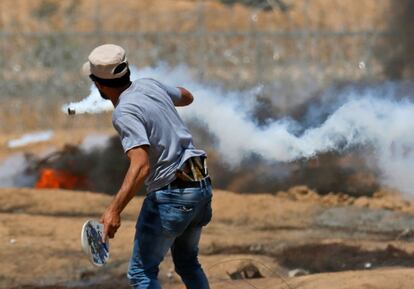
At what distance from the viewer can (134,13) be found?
21391mm

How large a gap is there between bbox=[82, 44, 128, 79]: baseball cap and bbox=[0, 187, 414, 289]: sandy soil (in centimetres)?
220

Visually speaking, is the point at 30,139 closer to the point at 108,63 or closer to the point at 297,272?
the point at 297,272

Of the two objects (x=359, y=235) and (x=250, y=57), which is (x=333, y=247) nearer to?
(x=359, y=235)

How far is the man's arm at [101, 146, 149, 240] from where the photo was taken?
5242 millimetres

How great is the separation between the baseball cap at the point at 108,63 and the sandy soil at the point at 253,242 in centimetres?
220

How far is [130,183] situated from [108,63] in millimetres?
654

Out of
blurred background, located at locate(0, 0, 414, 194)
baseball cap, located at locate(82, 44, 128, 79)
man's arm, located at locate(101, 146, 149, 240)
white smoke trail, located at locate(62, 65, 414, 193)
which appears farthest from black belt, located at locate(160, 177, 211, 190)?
blurred background, located at locate(0, 0, 414, 194)

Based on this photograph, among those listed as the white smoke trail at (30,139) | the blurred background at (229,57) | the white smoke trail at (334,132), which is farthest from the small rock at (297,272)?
the white smoke trail at (30,139)

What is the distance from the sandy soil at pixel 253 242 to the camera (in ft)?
25.8

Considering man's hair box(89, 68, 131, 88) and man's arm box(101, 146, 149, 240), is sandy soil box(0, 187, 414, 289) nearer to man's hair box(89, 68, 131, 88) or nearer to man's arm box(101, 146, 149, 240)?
man's arm box(101, 146, 149, 240)

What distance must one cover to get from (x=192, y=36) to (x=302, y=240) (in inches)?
325

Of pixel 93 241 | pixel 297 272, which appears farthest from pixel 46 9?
pixel 93 241

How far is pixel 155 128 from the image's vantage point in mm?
5480

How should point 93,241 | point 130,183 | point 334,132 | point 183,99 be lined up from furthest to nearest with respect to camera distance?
point 334,132 < point 183,99 < point 93,241 < point 130,183
